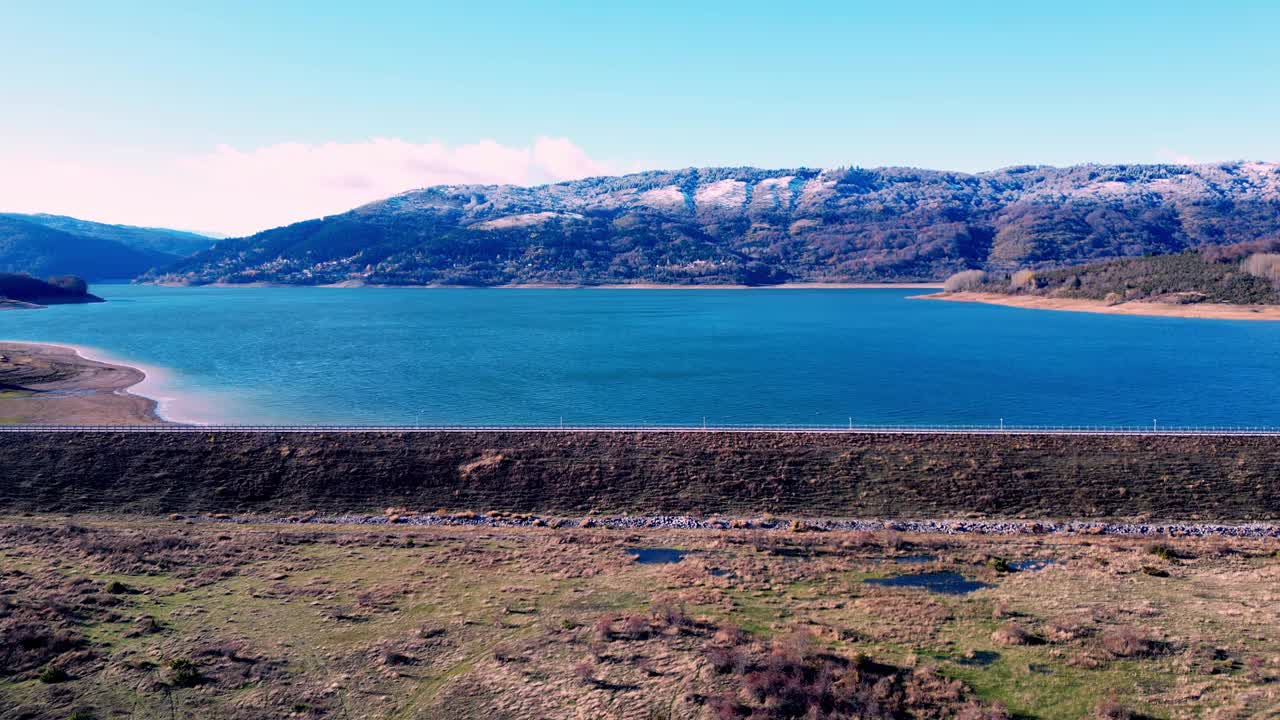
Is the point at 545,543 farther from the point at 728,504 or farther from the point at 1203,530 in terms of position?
the point at 1203,530

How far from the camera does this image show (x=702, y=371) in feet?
339

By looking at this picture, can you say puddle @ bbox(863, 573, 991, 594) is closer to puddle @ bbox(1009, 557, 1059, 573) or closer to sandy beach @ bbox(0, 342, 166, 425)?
puddle @ bbox(1009, 557, 1059, 573)

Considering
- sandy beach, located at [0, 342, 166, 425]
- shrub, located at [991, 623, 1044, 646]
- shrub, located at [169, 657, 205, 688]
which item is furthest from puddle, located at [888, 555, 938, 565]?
sandy beach, located at [0, 342, 166, 425]

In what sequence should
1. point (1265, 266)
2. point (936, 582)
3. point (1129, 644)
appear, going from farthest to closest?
point (1265, 266), point (936, 582), point (1129, 644)

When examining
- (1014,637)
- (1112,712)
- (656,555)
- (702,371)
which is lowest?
(656,555)

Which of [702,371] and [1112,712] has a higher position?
[702,371]

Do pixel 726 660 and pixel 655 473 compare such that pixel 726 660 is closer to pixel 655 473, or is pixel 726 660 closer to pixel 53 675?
pixel 53 675

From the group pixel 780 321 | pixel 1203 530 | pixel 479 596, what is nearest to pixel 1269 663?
pixel 1203 530

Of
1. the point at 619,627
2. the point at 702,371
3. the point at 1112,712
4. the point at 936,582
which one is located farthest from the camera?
the point at 702,371

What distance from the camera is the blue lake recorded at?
73.9m

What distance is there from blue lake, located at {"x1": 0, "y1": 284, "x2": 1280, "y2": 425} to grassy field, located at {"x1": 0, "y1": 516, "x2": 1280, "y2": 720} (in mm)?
30554

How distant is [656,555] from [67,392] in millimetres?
74810

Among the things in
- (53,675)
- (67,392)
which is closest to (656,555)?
(53,675)

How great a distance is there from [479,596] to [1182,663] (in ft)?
85.1
